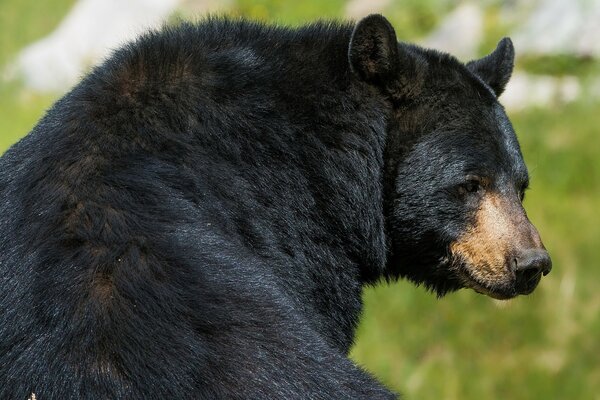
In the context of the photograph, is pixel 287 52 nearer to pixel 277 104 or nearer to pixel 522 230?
pixel 277 104

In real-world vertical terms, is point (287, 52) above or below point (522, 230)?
above

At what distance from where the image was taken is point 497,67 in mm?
6168

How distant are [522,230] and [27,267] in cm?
262

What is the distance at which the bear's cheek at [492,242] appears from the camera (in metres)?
5.33

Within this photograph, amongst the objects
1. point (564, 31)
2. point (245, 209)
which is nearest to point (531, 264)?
point (245, 209)

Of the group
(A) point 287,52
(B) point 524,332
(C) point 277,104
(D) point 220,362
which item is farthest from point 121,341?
(B) point 524,332

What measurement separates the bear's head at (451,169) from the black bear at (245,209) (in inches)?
0.4

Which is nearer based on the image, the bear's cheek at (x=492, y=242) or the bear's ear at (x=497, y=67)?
the bear's cheek at (x=492, y=242)

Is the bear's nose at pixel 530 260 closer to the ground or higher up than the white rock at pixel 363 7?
closer to the ground

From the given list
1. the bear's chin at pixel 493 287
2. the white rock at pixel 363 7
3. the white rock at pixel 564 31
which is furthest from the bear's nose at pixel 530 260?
the white rock at pixel 363 7

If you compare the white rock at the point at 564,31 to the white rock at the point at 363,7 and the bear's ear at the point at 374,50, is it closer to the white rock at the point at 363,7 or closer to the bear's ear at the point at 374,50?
the white rock at the point at 363,7

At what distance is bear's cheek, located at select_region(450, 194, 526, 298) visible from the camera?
17.5 ft

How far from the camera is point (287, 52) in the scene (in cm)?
524

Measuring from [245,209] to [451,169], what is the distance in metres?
1.26
